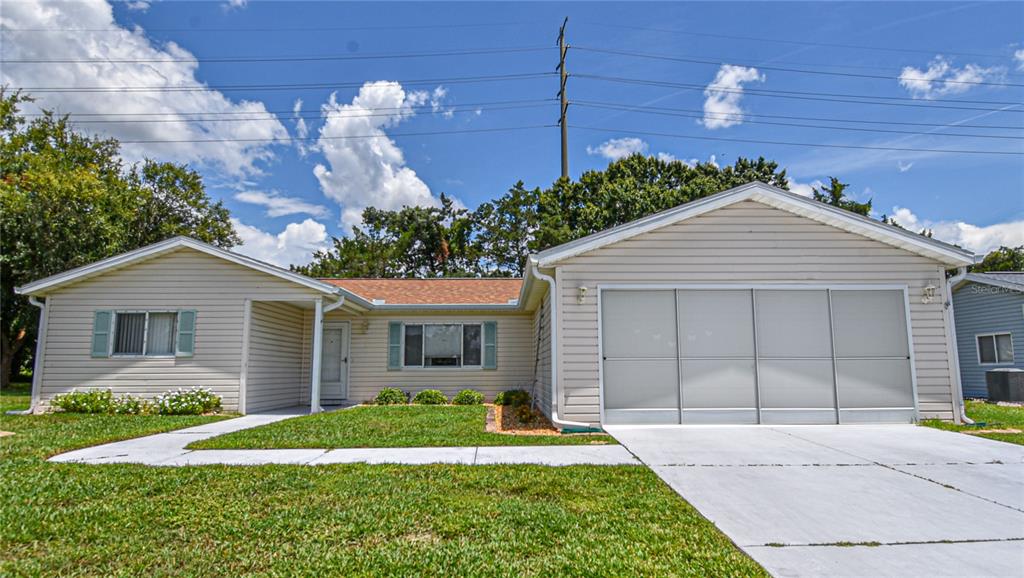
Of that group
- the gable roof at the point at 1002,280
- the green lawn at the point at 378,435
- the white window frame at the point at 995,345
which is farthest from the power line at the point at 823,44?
the green lawn at the point at 378,435

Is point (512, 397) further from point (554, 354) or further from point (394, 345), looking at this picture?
point (554, 354)

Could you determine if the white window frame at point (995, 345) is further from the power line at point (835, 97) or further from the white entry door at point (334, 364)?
the white entry door at point (334, 364)

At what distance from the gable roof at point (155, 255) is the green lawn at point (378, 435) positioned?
9.15ft

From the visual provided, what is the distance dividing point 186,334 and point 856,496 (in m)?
11.2

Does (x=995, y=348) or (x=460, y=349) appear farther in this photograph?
(x=995, y=348)

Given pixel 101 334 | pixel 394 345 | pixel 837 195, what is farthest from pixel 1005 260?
pixel 101 334

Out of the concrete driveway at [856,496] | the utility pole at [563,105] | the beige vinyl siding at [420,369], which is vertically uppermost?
the utility pole at [563,105]

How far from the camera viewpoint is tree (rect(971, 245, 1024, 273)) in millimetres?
31656

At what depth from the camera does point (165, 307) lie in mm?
10945

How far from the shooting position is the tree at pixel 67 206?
53.7 feet

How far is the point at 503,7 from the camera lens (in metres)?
13.7

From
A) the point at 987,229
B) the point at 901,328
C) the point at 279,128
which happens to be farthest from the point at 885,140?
the point at 279,128

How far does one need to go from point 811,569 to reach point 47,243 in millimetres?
20779

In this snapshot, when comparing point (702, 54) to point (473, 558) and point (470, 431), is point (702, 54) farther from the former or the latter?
point (473, 558)
